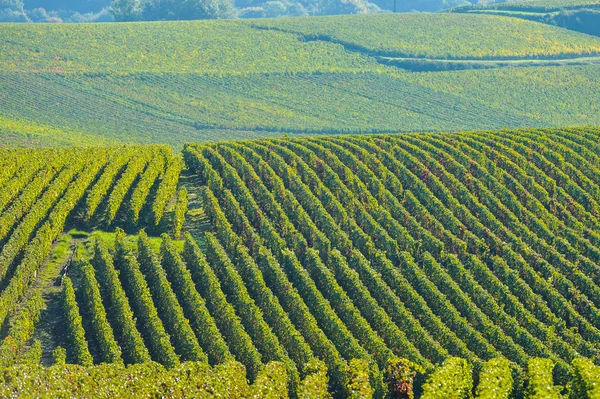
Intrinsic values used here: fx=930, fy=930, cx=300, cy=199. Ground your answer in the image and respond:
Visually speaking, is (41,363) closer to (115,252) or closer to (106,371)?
(106,371)

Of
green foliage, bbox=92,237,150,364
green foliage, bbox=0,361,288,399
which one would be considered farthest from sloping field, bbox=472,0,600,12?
green foliage, bbox=0,361,288,399

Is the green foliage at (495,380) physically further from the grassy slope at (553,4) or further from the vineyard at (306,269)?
the grassy slope at (553,4)

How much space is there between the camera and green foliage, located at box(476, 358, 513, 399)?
102 feet

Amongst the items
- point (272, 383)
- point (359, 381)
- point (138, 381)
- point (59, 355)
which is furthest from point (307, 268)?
point (138, 381)

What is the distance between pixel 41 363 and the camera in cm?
3519

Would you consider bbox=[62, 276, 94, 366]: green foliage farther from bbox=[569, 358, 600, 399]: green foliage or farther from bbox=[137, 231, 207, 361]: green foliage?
bbox=[569, 358, 600, 399]: green foliage

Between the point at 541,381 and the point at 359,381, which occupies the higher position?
the point at 541,381

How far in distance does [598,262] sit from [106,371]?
24057 mm

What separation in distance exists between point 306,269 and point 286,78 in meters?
70.3

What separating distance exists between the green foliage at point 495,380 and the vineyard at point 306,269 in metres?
0.09

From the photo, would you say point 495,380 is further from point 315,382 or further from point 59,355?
point 59,355

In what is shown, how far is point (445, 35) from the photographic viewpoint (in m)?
126

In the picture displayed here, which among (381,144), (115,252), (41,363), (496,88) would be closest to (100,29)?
(496,88)

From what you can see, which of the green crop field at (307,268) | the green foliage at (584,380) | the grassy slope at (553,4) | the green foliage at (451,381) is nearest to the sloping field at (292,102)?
the green crop field at (307,268)
